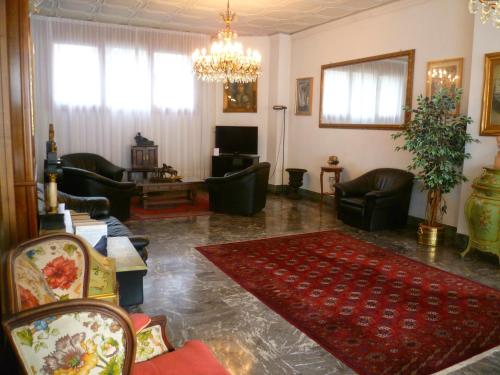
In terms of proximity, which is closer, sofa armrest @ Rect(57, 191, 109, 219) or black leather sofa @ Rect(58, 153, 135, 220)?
sofa armrest @ Rect(57, 191, 109, 219)

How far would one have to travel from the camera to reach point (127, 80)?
8828 mm

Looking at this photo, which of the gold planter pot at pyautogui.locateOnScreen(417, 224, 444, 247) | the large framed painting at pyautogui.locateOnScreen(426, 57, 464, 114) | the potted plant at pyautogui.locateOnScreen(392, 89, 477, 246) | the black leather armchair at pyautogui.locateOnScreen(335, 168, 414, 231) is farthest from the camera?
the black leather armchair at pyautogui.locateOnScreen(335, 168, 414, 231)

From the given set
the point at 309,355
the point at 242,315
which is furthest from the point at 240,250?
the point at 309,355

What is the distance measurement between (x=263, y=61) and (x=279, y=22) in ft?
4.52

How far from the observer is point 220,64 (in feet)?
21.0

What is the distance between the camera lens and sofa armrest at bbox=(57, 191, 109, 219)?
4708mm

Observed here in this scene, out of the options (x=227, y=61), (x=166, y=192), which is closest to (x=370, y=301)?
(x=227, y=61)

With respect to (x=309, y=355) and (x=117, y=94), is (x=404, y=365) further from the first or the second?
(x=117, y=94)

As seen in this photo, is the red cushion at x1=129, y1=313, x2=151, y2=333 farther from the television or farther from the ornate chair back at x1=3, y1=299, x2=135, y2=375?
the television

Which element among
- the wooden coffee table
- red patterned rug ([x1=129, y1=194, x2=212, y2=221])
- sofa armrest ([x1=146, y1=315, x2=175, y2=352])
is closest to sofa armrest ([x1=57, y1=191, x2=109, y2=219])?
red patterned rug ([x1=129, y1=194, x2=212, y2=221])

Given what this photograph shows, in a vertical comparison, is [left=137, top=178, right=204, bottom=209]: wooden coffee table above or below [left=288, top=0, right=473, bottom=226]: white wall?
below

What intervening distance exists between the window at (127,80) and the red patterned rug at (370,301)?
15.5ft

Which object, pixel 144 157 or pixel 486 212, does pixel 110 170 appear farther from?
pixel 486 212

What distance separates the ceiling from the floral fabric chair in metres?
6.51
